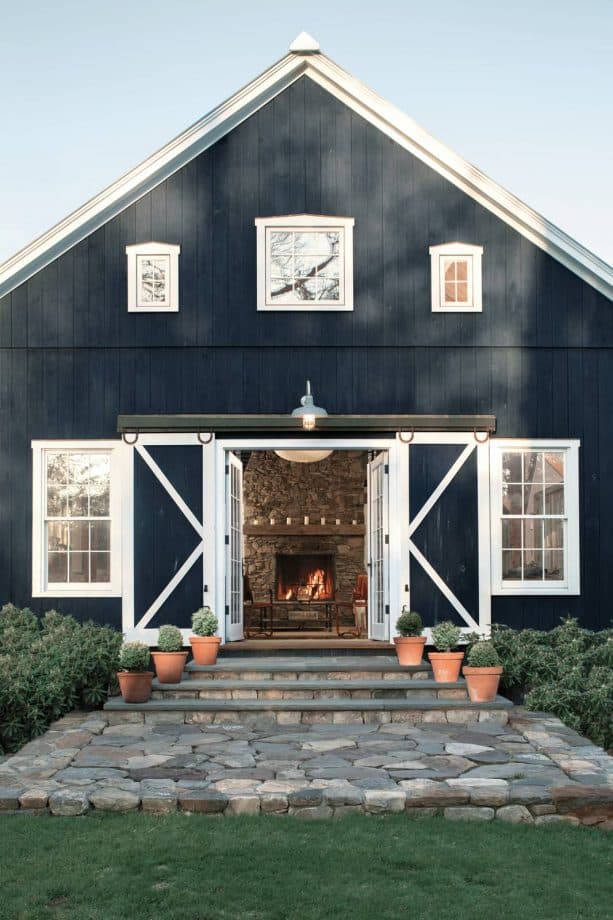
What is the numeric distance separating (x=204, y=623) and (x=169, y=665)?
0.77m

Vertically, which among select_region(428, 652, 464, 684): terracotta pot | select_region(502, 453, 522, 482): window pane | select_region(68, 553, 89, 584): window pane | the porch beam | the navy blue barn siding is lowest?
select_region(428, 652, 464, 684): terracotta pot

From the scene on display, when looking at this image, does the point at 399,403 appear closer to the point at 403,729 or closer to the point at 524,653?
the point at 524,653

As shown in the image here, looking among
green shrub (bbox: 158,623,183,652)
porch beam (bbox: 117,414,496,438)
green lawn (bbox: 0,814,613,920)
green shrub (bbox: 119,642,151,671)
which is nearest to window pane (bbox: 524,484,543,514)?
porch beam (bbox: 117,414,496,438)

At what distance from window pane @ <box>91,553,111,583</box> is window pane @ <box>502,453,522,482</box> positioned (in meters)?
4.31

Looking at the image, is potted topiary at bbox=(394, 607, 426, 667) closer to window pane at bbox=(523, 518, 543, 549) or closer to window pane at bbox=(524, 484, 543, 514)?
window pane at bbox=(523, 518, 543, 549)

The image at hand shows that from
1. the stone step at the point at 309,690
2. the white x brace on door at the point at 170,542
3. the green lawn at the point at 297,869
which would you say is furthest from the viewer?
the white x brace on door at the point at 170,542

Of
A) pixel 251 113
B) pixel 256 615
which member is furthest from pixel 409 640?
pixel 256 615

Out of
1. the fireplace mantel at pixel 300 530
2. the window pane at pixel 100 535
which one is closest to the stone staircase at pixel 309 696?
the window pane at pixel 100 535

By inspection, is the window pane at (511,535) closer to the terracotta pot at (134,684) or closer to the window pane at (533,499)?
the window pane at (533,499)

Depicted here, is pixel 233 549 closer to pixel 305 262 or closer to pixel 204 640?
pixel 204 640

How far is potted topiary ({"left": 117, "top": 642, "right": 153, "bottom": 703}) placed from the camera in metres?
9.45

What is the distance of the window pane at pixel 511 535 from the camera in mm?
11516

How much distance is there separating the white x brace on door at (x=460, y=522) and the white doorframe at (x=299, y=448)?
0.12m

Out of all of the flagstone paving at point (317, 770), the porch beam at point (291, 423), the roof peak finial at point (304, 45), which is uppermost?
the roof peak finial at point (304, 45)
